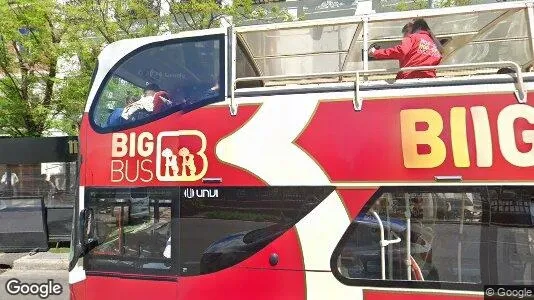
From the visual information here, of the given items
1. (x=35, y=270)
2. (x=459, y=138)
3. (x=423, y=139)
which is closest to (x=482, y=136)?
(x=459, y=138)

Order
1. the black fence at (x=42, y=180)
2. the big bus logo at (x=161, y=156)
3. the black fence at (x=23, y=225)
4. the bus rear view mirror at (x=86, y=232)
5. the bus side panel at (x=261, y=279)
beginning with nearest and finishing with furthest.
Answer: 1. the bus side panel at (x=261, y=279)
2. the big bus logo at (x=161, y=156)
3. the bus rear view mirror at (x=86, y=232)
4. the black fence at (x=23, y=225)
5. the black fence at (x=42, y=180)

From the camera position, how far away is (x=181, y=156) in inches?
136

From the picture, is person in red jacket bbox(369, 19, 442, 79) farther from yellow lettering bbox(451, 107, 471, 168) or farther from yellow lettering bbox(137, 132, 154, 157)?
yellow lettering bbox(137, 132, 154, 157)

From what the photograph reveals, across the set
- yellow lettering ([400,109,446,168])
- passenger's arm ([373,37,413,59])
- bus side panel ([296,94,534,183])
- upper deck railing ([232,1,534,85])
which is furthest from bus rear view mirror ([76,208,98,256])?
passenger's arm ([373,37,413,59])

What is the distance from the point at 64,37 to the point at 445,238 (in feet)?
32.6

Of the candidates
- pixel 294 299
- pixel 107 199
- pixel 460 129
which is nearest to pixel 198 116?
pixel 107 199

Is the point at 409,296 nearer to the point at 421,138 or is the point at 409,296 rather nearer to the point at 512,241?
the point at 512,241

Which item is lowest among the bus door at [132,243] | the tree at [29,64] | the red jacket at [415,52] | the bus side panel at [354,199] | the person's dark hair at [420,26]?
the bus door at [132,243]

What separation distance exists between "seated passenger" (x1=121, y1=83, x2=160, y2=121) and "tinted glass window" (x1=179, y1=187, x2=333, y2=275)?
746 mm

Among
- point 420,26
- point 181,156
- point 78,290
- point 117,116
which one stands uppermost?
point 420,26

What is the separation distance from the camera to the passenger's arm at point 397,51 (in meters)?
3.49

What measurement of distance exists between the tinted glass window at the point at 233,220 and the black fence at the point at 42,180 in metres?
4.23

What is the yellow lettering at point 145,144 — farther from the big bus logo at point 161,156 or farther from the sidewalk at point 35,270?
the sidewalk at point 35,270

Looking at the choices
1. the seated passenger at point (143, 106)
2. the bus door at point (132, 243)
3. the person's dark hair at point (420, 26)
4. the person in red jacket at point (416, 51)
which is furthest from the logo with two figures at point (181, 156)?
the person's dark hair at point (420, 26)
